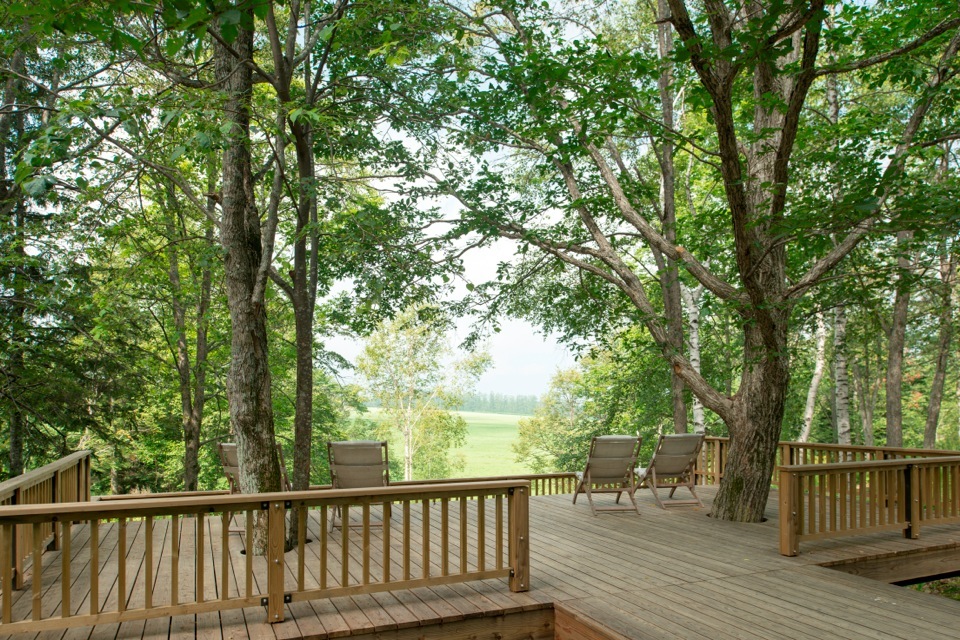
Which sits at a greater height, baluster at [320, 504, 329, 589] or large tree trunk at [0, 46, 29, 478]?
large tree trunk at [0, 46, 29, 478]

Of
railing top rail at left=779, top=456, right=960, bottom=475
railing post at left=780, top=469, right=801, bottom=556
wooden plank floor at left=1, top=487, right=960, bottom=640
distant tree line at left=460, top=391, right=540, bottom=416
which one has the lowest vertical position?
distant tree line at left=460, top=391, right=540, bottom=416

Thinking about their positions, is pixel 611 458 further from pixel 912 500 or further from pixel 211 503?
pixel 211 503

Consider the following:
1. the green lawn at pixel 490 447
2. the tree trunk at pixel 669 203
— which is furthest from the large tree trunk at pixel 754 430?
the green lawn at pixel 490 447

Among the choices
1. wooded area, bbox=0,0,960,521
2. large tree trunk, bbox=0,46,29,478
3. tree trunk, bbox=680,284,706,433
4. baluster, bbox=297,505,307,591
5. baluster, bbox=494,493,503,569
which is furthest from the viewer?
tree trunk, bbox=680,284,706,433

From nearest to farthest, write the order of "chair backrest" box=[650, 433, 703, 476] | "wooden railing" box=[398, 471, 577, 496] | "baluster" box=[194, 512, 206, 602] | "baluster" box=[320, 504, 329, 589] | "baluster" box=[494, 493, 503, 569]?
"baluster" box=[194, 512, 206, 602], "baluster" box=[320, 504, 329, 589], "baluster" box=[494, 493, 503, 569], "wooden railing" box=[398, 471, 577, 496], "chair backrest" box=[650, 433, 703, 476]

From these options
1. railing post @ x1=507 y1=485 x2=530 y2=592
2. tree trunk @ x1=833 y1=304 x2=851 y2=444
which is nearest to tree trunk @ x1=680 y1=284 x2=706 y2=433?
tree trunk @ x1=833 y1=304 x2=851 y2=444

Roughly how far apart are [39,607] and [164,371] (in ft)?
39.9

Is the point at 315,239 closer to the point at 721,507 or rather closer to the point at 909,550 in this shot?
the point at 721,507

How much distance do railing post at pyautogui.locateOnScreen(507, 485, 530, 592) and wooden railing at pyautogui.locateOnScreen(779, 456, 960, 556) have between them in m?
2.48

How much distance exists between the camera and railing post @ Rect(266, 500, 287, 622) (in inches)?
163

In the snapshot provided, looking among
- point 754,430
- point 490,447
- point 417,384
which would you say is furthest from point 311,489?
point 490,447

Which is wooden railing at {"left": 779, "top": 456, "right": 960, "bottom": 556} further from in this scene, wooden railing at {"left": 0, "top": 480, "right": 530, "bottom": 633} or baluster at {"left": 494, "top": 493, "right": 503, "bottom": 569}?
baluster at {"left": 494, "top": 493, "right": 503, "bottom": 569}

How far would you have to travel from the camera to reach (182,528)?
704cm

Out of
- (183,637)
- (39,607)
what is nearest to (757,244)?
(183,637)
